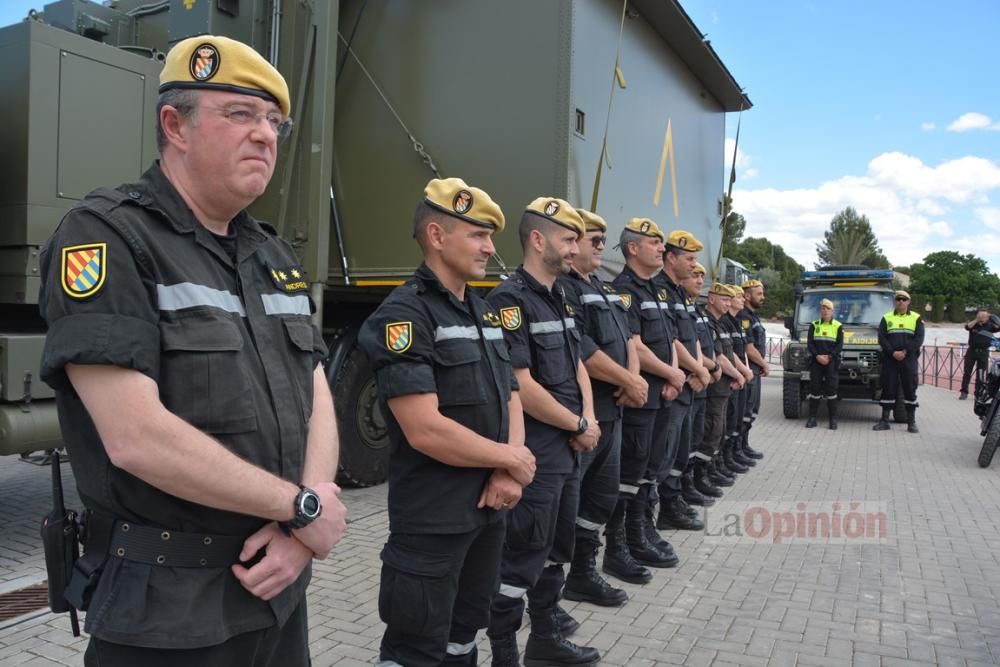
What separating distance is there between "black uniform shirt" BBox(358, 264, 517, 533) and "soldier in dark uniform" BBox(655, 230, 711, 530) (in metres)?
2.46

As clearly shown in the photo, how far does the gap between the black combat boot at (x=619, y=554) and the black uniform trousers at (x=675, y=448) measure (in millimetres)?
449

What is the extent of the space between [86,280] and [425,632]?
1527mm

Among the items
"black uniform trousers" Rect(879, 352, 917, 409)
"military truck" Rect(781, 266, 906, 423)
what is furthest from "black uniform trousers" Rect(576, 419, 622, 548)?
"black uniform trousers" Rect(879, 352, 917, 409)

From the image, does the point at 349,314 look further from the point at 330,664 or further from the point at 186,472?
the point at 186,472

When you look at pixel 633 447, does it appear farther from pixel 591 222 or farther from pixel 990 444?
pixel 990 444

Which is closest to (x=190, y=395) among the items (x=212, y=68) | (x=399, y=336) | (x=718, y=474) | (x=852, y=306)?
(x=212, y=68)

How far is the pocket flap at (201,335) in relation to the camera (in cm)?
137

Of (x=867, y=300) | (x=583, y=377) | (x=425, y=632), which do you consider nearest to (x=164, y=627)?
(x=425, y=632)

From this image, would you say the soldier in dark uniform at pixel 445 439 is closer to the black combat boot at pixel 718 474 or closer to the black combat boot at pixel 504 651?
the black combat boot at pixel 504 651

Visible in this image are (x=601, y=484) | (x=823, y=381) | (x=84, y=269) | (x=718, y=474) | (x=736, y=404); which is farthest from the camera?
(x=823, y=381)

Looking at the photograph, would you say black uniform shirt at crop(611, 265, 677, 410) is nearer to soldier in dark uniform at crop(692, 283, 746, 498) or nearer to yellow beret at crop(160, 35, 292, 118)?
soldier in dark uniform at crop(692, 283, 746, 498)

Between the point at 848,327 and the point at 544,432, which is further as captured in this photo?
the point at 848,327

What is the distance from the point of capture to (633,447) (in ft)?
14.4

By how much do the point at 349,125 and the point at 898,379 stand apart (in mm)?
8786
